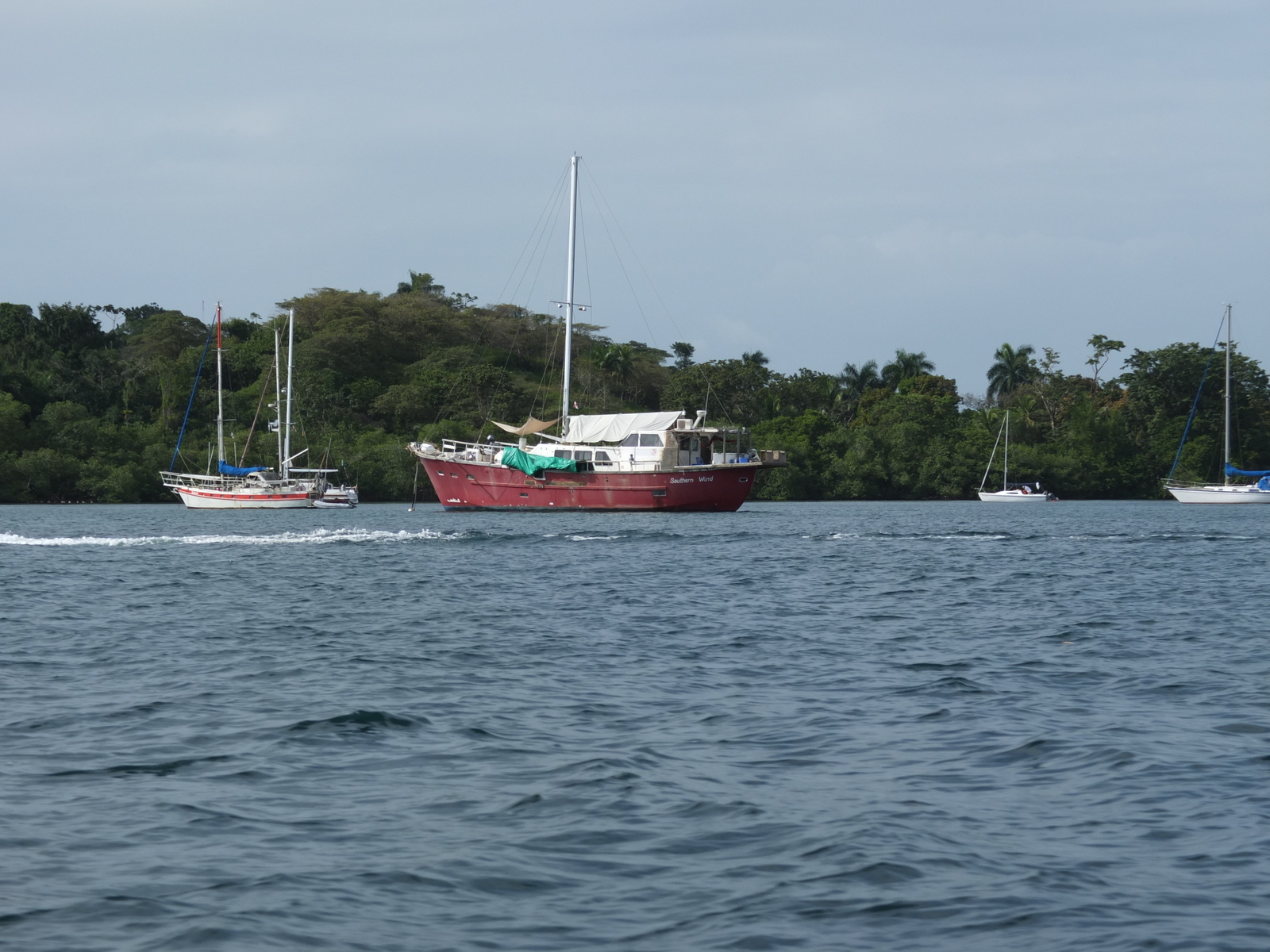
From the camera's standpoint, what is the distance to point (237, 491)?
207ft

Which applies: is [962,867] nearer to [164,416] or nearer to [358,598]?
[358,598]

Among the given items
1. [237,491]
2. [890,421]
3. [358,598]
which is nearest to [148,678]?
[358,598]

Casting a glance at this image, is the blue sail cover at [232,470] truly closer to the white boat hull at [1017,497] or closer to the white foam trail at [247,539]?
the white foam trail at [247,539]

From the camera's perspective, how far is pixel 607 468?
185 ft

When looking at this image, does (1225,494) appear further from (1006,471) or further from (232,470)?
(232,470)

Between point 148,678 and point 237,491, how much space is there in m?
51.5

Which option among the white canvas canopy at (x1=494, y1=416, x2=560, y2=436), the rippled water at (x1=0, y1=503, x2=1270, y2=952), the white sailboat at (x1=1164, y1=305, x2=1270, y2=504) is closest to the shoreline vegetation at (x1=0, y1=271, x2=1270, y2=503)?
the white sailboat at (x1=1164, y1=305, x2=1270, y2=504)

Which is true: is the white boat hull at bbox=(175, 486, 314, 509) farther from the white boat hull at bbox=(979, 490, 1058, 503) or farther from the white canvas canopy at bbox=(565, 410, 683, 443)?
the white boat hull at bbox=(979, 490, 1058, 503)

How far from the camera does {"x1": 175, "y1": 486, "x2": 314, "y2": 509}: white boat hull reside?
2493 inches

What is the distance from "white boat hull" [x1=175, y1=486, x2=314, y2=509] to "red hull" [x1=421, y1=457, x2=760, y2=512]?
32.3 feet

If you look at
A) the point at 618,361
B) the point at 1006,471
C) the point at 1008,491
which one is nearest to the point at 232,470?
the point at 618,361

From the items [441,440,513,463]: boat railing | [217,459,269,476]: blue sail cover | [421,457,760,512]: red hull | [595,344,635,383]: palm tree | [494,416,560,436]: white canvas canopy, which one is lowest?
[421,457,760,512]: red hull

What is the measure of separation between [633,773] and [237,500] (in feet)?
187

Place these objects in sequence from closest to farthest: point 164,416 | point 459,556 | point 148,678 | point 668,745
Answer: point 668,745 → point 148,678 → point 459,556 → point 164,416
